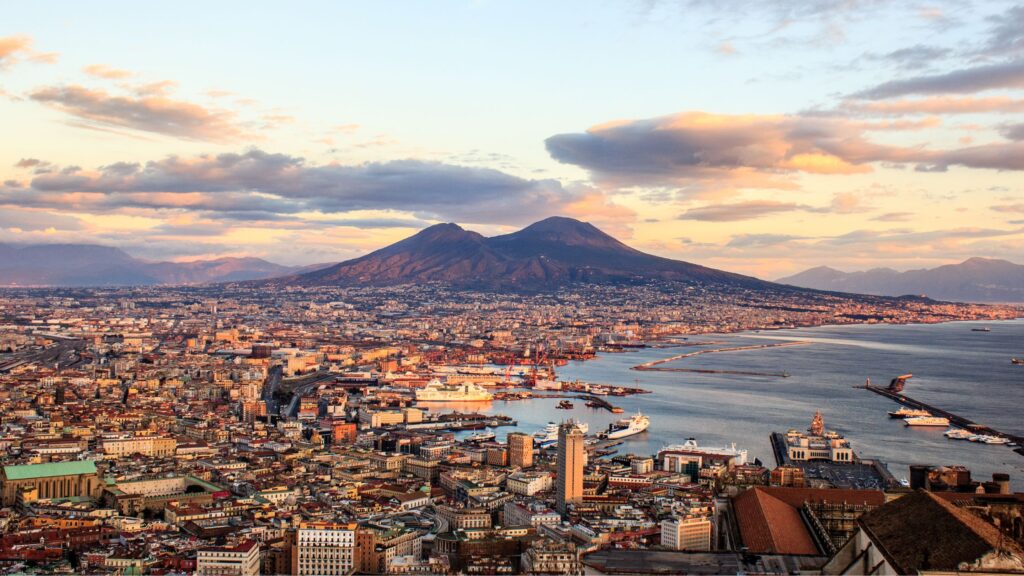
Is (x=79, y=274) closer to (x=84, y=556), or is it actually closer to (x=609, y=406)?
(x=609, y=406)

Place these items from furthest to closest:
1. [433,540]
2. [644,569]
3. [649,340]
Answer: [649,340] < [433,540] < [644,569]

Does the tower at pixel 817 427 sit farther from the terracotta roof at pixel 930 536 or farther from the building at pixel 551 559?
the terracotta roof at pixel 930 536

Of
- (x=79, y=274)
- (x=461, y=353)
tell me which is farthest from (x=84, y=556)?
(x=79, y=274)

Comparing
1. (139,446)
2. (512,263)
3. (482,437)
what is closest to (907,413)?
(482,437)

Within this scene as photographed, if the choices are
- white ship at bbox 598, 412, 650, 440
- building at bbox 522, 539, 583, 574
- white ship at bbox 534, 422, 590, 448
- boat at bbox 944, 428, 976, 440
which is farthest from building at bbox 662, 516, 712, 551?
boat at bbox 944, 428, 976, 440

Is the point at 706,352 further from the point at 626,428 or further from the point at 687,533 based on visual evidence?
the point at 687,533

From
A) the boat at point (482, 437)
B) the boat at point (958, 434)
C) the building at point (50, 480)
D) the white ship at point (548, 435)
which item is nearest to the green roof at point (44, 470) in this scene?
the building at point (50, 480)
